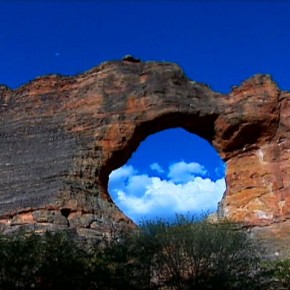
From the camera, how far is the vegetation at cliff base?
16.9 metres

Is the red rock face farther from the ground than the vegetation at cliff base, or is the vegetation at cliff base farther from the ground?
the red rock face

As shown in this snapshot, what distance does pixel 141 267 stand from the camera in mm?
18422

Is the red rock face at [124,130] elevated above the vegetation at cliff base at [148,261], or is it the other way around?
the red rock face at [124,130]

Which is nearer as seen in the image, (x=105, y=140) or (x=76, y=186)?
(x=76, y=186)

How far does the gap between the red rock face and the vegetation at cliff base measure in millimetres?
4237

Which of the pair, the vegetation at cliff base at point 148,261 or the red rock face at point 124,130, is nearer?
the vegetation at cliff base at point 148,261

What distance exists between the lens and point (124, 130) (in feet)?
→ 83.3

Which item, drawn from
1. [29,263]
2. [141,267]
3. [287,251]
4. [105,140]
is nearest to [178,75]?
[105,140]

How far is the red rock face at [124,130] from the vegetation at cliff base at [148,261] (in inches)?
167

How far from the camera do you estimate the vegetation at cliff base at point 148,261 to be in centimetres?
1688

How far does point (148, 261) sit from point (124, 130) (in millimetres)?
7889

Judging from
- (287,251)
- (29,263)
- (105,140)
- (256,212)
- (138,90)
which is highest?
(138,90)

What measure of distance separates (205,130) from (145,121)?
3.13m

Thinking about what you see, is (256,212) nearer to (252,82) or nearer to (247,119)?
(247,119)
